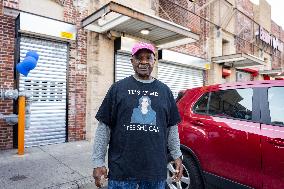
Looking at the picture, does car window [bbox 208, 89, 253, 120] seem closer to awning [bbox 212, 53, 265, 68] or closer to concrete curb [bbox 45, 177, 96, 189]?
concrete curb [bbox 45, 177, 96, 189]

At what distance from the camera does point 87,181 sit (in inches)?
197

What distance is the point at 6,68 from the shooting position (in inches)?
287

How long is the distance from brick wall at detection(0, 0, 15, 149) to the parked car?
196 inches

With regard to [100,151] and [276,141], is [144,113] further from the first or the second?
[276,141]

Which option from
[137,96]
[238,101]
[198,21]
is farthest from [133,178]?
[198,21]

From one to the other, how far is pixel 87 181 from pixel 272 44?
21.9 metres

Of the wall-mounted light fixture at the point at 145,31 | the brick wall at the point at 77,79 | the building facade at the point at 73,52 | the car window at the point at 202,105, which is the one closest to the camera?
the car window at the point at 202,105

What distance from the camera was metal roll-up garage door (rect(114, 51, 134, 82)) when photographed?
32.4 ft

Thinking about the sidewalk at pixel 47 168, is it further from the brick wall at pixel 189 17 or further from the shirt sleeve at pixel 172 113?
the brick wall at pixel 189 17

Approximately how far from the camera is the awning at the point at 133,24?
783 centimetres

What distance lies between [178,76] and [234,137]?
9729 millimetres

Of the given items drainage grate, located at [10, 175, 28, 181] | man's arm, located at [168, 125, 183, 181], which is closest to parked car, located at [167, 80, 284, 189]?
man's arm, located at [168, 125, 183, 181]

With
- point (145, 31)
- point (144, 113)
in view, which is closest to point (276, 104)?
point (144, 113)

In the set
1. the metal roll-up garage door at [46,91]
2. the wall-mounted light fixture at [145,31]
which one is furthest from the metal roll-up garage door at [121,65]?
the metal roll-up garage door at [46,91]
